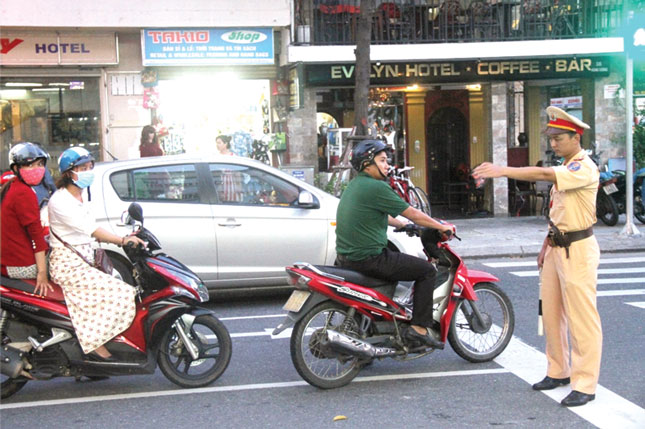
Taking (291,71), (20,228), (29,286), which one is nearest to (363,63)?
(291,71)

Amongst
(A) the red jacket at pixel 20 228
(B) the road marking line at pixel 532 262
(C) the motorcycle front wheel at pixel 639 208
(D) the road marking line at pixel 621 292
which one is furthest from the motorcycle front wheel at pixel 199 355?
(C) the motorcycle front wheel at pixel 639 208

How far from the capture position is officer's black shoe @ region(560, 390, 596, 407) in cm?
546

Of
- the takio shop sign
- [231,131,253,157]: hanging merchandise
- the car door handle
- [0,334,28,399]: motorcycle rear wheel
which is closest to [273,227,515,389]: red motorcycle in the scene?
[0,334,28,399]: motorcycle rear wheel

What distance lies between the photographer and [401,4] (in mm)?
17484

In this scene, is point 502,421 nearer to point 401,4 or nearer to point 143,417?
point 143,417

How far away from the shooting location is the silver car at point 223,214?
8734 mm

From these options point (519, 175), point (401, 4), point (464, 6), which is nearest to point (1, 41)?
point (401, 4)

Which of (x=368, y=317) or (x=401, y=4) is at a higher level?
(x=401, y=4)

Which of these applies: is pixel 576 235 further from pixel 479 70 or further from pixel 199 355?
pixel 479 70

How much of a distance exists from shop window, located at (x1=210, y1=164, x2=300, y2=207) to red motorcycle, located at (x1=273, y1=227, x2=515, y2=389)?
2.96m

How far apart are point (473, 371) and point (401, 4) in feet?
40.9

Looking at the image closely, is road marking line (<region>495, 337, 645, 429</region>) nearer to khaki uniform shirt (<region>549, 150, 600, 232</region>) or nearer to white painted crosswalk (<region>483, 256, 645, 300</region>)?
khaki uniform shirt (<region>549, 150, 600, 232</region>)

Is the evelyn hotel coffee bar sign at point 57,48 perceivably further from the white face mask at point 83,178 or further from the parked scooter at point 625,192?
the white face mask at point 83,178

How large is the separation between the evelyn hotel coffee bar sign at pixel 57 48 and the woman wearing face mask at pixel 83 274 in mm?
10555
